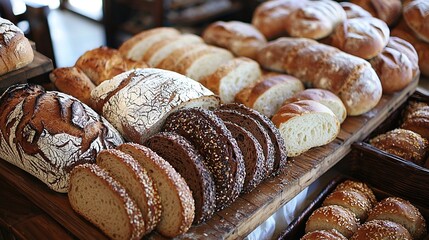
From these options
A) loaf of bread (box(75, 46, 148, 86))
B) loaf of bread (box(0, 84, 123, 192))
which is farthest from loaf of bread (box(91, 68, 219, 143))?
loaf of bread (box(75, 46, 148, 86))

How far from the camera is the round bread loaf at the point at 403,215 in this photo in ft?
6.24

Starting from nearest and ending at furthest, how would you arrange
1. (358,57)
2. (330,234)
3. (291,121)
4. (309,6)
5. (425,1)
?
(330,234) → (291,121) → (358,57) → (309,6) → (425,1)

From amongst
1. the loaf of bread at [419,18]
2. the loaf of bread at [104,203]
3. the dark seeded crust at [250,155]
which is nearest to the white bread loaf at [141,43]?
the dark seeded crust at [250,155]

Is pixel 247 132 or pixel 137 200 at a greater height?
pixel 247 132

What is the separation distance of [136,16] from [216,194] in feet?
14.4

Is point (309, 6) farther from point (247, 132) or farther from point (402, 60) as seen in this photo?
point (247, 132)

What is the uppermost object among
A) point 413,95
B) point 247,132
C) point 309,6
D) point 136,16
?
point 309,6

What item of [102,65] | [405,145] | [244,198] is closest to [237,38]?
[102,65]

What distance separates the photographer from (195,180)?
1.61m

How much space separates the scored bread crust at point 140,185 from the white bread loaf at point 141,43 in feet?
4.61

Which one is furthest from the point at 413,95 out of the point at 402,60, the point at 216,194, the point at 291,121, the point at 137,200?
the point at 137,200

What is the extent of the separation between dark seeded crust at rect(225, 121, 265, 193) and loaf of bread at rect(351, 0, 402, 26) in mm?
2051

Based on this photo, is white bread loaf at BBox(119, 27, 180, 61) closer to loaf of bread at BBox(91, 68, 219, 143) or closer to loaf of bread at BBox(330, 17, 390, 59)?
loaf of bread at BBox(91, 68, 219, 143)

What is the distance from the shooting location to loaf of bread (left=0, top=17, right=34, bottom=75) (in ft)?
6.48
